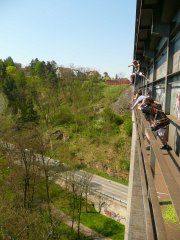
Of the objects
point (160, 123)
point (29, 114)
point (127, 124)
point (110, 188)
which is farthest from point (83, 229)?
point (29, 114)

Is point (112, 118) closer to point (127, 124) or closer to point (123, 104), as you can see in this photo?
point (127, 124)

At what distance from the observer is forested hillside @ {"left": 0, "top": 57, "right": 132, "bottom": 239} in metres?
25.7

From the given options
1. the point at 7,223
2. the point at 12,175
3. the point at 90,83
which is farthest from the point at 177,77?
the point at 90,83

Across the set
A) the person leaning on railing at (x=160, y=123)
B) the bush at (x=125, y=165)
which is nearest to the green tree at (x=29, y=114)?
the bush at (x=125, y=165)

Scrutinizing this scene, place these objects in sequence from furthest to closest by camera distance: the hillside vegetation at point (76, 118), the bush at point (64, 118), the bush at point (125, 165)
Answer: the bush at point (64, 118) < the hillside vegetation at point (76, 118) < the bush at point (125, 165)

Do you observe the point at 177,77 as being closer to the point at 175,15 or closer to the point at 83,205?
the point at 175,15

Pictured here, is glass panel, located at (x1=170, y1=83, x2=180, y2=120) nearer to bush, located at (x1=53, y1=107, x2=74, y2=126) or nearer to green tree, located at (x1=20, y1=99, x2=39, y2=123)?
bush, located at (x1=53, y1=107, x2=74, y2=126)

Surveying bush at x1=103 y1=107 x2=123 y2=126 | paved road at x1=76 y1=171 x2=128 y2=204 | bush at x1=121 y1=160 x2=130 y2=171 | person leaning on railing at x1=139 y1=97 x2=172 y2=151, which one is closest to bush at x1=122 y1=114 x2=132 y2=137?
bush at x1=103 y1=107 x2=123 y2=126

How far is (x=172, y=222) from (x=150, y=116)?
320 cm

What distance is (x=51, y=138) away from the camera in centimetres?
4300


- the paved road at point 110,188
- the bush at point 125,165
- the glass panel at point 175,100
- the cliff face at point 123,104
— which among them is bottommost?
the paved road at point 110,188

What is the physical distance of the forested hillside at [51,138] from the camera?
25.7 meters

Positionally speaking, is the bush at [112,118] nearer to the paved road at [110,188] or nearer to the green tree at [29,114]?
the paved road at [110,188]

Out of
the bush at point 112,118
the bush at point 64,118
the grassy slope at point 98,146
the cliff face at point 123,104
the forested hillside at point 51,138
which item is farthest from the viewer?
the bush at point 64,118
